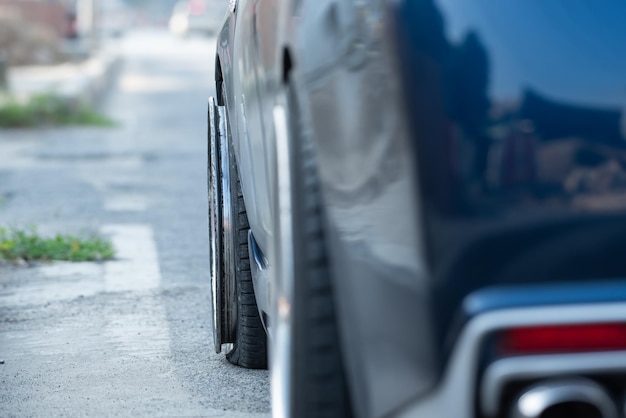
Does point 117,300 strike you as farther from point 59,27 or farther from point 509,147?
point 59,27

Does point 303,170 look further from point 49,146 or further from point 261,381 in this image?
point 49,146

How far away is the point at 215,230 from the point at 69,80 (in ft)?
41.4

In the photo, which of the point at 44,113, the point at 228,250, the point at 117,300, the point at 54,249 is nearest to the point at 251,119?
the point at 228,250

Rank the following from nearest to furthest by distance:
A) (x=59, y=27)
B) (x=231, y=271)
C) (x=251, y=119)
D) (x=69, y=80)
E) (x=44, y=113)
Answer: (x=251, y=119)
(x=231, y=271)
(x=44, y=113)
(x=69, y=80)
(x=59, y=27)

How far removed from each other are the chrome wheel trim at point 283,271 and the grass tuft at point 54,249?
3432mm

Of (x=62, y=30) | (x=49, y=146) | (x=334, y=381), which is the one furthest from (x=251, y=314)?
(x=62, y=30)

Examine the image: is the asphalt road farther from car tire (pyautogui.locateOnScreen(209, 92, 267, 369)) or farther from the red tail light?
the red tail light

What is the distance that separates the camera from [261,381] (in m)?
3.47

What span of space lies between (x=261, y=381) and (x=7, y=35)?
19.5 meters

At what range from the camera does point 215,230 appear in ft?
11.6

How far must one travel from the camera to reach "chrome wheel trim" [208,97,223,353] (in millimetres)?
3467

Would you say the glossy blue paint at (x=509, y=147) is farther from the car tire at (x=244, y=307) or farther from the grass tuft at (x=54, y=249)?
the grass tuft at (x=54, y=249)

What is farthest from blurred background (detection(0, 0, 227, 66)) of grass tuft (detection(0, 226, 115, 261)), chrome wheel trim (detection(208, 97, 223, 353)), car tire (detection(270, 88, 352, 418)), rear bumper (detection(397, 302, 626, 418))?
rear bumper (detection(397, 302, 626, 418))

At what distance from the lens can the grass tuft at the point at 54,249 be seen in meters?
5.57
